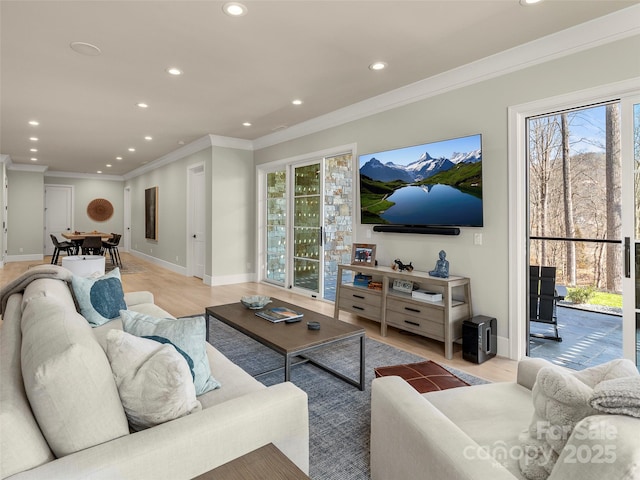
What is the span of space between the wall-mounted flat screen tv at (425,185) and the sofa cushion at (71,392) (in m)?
3.13

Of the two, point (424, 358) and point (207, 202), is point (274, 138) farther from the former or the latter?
point (424, 358)

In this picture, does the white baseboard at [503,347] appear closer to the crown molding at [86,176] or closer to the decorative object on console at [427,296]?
the decorative object on console at [427,296]

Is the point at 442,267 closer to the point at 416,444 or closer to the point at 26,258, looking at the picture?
the point at 416,444

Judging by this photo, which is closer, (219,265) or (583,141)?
(583,141)

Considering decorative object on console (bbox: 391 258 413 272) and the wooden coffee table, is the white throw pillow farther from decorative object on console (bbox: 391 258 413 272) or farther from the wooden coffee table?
decorative object on console (bbox: 391 258 413 272)

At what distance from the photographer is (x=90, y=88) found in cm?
406

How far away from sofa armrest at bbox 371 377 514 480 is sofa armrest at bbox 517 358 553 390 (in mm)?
672

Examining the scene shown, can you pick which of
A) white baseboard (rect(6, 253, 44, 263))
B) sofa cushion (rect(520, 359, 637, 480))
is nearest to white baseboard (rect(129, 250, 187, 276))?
white baseboard (rect(6, 253, 44, 263))

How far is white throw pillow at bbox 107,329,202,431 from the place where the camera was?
1151 mm

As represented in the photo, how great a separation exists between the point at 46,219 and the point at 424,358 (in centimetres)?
1221

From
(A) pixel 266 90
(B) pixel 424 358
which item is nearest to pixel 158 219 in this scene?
(A) pixel 266 90

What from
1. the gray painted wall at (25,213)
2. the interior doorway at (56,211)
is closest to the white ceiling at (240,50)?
the gray painted wall at (25,213)

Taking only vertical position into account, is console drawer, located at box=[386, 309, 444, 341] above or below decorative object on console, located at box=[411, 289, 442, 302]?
below

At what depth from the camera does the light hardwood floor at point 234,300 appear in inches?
121
